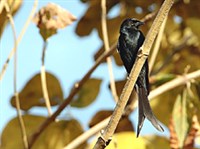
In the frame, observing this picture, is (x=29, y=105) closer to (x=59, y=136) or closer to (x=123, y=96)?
(x=59, y=136)

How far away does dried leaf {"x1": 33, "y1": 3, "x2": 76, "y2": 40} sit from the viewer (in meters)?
0.90

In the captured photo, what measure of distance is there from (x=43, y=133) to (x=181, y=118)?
0.73ft

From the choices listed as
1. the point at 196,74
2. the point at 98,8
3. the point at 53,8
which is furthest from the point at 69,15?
the point at 98,8

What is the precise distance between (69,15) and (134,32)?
23cm

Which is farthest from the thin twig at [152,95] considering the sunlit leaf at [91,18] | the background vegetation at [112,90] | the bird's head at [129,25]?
the sunlit leaf at [91,18]

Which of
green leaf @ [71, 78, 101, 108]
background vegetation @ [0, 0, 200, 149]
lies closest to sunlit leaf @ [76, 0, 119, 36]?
background vegetation @ [0, 0, 200, 149]

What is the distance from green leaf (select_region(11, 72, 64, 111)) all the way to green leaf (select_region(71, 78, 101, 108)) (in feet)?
0.10

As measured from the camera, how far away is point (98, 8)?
1213 millimetres

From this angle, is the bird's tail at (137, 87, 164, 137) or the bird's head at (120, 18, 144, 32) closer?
the bird's tail at (137, 87, 164, 137)

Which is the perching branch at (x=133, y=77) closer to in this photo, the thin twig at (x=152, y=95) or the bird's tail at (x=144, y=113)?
the bird's tail at (x=144, y=113)

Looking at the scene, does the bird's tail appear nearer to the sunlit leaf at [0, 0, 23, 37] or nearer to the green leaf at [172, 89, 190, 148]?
the green leaf at [172, 89, 190, 148]

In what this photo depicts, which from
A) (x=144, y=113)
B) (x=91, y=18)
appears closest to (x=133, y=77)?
(x=144, y=113)

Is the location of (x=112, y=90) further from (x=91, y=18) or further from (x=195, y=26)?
(x=91, y=18)

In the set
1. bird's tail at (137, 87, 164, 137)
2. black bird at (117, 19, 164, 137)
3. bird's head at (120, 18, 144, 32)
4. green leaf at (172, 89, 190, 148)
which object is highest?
bird's head at (120, 18, 144, 32)
